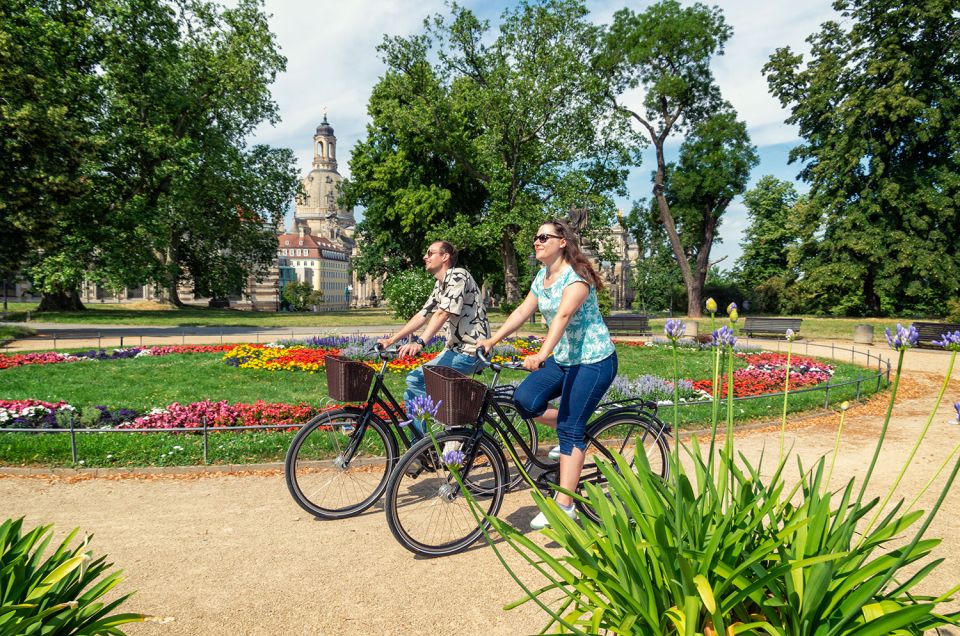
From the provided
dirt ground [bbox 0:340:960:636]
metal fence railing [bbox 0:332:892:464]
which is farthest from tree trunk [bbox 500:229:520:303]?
dirt ground [bbox 0:340:960:636]

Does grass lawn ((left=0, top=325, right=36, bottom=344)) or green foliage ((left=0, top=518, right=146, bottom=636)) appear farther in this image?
grass lawn ((left=0, top=325, right=36, bottom=344))

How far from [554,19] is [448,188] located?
11.7m

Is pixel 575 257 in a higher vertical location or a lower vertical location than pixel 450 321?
higher

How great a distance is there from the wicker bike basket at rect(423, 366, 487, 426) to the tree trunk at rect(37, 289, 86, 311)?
36350 mm

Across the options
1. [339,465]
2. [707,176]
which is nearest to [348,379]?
[339,465]

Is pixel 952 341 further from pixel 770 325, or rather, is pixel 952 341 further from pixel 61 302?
pixel 61 302

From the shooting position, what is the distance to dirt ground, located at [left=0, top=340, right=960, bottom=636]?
10.1 ft

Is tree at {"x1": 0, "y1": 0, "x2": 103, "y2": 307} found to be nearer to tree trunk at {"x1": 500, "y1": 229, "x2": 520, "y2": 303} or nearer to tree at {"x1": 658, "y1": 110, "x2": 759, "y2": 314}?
tree trunk at {"x1": 500, "y1": 229, "x2": 520, "y2": 303}

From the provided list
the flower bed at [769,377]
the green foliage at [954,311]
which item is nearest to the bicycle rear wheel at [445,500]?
the flower bed at [769,377]

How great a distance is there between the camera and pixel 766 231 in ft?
159

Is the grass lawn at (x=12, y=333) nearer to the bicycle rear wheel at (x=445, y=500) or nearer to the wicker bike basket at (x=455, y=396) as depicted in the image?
the bicycle rear wheel at (x=445, y=500)

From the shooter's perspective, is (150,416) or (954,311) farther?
(954,311)

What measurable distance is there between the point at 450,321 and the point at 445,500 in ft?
5.08

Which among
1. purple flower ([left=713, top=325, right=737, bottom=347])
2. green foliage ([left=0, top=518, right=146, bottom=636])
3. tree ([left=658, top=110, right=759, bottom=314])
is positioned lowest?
green foliage ([left=0, top=518, right=146, bottom=636])
